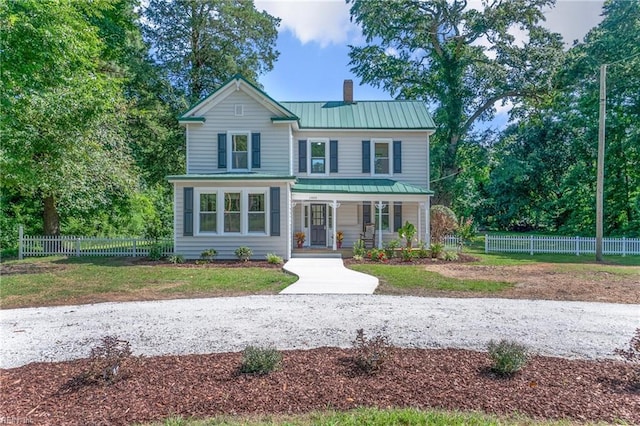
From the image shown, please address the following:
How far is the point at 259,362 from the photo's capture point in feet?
14.1

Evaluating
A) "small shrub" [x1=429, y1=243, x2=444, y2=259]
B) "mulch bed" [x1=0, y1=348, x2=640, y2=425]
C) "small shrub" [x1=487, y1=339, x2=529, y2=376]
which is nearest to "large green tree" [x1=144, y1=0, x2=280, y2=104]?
"small shrub" [x1=429, y1=243, x2=444, y2=259]

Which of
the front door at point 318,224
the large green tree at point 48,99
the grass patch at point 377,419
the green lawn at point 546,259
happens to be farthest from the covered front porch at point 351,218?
the grass patch at point 377,419

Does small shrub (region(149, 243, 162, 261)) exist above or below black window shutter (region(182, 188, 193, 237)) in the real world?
below

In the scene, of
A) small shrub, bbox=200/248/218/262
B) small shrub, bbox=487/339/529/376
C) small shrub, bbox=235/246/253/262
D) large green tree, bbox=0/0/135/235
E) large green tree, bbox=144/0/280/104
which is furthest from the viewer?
large green tree, bbox=144/0/280/104

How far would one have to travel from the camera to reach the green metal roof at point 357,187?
1617cm

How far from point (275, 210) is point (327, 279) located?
16.3 feet

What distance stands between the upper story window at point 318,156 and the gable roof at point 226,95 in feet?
8.88

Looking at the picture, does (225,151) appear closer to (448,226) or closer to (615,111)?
(448,226)

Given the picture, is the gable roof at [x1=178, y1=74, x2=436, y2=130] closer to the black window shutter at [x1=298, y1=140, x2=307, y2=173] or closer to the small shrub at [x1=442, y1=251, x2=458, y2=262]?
the black window shutter at [x1=298, y1=140, x2=307, y2=173]

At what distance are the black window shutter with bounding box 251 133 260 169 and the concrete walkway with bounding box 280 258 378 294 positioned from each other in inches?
188

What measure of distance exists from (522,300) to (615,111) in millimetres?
19963

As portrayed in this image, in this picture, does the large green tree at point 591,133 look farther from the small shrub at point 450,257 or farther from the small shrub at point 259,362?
the small shrub at point 259,362

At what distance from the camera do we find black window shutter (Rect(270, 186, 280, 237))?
14617mm

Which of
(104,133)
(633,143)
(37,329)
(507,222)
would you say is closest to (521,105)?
(633,143)
